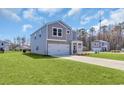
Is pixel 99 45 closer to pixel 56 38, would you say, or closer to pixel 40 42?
pixel 56 38

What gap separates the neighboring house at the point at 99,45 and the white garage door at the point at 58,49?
3.42 m

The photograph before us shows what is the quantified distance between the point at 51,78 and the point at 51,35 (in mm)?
9933

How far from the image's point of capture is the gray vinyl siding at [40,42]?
14.8m

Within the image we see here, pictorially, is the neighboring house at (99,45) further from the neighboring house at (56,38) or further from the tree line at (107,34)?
the neighboring house at (56,38)

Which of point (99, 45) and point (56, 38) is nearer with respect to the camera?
point (99, 45)

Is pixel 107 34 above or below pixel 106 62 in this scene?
above

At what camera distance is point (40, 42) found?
16.1 metres

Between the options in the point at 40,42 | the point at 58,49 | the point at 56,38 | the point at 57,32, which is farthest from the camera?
the point at 40,42

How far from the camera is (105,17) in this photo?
27.2 feet

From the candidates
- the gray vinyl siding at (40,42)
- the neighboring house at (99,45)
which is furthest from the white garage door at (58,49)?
the neighboring house at (99,45)

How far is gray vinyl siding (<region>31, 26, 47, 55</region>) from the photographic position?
14.8m

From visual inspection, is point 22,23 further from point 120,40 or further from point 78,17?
point 120,40

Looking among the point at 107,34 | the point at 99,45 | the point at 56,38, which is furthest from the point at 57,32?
the point at 107,34

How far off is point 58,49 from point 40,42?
10.5 feet
